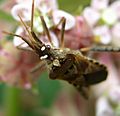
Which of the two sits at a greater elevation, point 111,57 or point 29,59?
point 111,57

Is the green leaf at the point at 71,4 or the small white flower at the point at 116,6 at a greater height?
the small white flower at the point at 116,6

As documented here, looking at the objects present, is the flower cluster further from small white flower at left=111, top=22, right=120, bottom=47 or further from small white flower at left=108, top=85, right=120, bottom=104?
small white flower at left=108, top=85, right=120, bottom=104

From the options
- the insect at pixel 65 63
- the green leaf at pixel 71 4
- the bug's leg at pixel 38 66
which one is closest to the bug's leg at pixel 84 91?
the insect at pixel 65 63

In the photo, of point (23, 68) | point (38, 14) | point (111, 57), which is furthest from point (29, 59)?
point (111, 57)

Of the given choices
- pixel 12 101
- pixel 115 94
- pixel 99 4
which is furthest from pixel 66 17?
pixel 12 101

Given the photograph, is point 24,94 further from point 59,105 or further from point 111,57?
point 111,57

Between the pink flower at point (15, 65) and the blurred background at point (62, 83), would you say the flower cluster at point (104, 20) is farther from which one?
the pink flower at point (15, 65)
